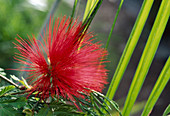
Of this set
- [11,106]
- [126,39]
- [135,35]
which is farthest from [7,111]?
[126,39]

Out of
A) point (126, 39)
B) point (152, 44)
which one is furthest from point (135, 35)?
point (126, 39)

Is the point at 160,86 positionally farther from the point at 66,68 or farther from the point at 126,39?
the point at 126,39

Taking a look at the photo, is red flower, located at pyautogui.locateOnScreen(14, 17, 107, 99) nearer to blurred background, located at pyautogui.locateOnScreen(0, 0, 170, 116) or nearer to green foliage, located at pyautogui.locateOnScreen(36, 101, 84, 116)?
green foliage, located at pyautogui.locateOnScreen(36, 101, 84, 116)

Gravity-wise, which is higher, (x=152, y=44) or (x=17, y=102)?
(x=152, y=44)

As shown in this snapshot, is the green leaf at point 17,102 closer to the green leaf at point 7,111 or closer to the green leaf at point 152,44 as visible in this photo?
the green leaf at point 7,111

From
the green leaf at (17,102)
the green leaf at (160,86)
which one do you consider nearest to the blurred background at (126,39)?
the green leaf at (17,102)

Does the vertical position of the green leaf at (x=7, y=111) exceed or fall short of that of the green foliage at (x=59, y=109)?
it falls short

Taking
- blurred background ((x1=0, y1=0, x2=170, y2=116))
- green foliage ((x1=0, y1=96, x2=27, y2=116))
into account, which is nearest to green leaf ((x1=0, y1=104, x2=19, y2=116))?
green foliage ((x1=0, y1=96, x2=27, y2=116))

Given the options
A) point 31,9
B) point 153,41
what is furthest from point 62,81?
point 31,9

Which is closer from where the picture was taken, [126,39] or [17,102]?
[17,102]

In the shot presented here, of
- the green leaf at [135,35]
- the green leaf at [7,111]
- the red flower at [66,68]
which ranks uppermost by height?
the green leaf at [135,35]

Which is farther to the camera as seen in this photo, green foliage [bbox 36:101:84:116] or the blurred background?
the blurred background
